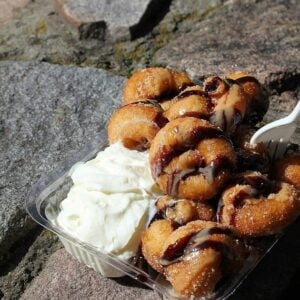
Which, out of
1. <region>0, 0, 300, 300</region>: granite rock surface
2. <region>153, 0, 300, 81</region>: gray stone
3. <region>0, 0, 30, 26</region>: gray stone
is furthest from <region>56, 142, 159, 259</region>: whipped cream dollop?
<region>0, 0, 30, 26</region>: gray stone

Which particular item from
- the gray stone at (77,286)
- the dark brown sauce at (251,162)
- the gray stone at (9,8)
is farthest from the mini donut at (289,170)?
the gray stone at (9,8)

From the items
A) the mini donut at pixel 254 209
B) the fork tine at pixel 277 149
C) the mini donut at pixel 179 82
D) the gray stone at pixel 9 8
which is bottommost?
the fork tine at pixel 277 149

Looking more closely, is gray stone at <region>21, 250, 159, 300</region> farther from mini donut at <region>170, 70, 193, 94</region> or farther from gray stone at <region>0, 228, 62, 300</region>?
mini donut at <region>170, 70, 193, 94</region>

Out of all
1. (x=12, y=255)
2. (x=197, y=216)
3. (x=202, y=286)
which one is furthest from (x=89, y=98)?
(x=202, y=286)

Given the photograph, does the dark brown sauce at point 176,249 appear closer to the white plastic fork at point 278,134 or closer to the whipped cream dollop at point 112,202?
the whipped cream dollop at point 112,202

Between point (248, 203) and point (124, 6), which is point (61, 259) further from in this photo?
point (124, 6)

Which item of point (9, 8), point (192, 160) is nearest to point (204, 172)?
point (192, 160)
